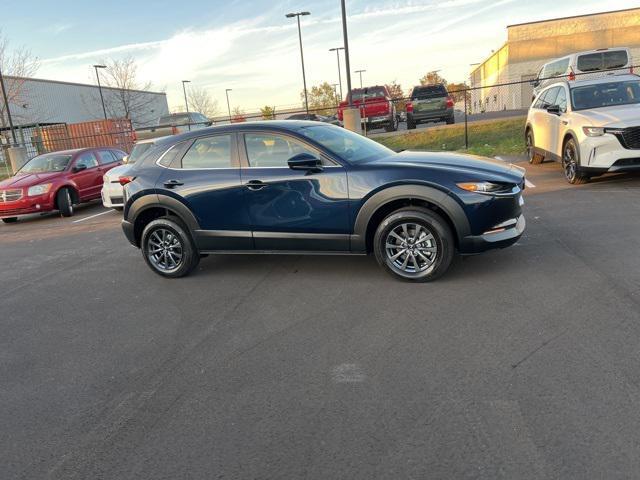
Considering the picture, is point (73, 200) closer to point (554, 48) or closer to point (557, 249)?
point (557, 249)

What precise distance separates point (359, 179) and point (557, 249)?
2452 mm

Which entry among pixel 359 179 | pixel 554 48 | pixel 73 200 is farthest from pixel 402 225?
pixel 554 48

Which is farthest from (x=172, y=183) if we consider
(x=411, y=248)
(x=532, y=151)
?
(x=532, y=151)

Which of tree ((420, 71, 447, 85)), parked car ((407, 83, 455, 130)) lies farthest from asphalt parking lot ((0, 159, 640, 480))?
tree ((420, 71, 447, 85))

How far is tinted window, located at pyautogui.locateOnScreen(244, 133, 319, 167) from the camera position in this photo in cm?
535

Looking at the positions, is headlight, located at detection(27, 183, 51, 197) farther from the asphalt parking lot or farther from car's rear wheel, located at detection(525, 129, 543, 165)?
car's rear wheel, located at detection(525, 129, 543, 165)

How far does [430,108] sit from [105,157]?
1289 centimetres

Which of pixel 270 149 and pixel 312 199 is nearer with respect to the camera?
pixel 312 199

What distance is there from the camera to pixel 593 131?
8.20m

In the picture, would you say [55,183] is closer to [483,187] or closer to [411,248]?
[411,248]

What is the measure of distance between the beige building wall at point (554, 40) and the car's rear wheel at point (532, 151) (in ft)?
106

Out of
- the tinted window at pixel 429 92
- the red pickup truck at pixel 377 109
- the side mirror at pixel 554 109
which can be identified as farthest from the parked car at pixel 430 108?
the side mirror at pixel 554 109

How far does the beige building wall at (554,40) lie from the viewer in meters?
43.3

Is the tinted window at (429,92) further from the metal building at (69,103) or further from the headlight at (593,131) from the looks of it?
the metal building at (69,103)
